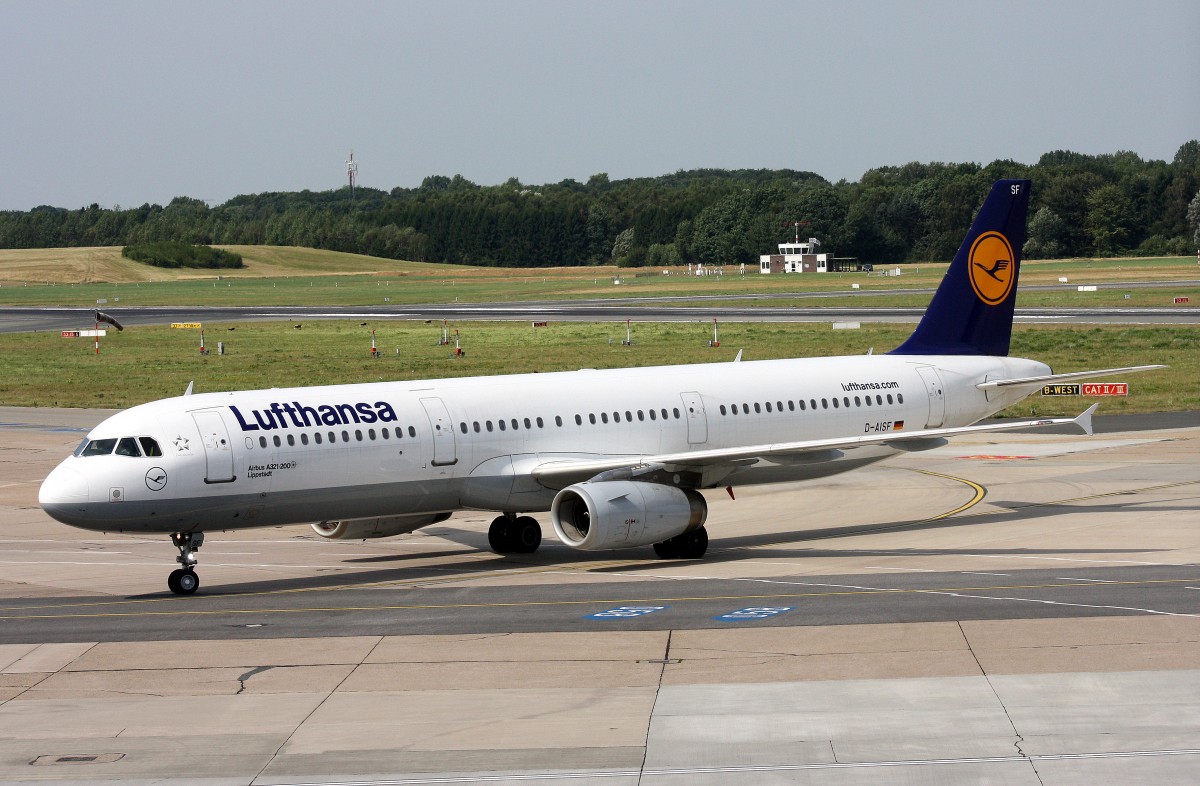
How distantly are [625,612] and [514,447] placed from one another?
22.6 ft

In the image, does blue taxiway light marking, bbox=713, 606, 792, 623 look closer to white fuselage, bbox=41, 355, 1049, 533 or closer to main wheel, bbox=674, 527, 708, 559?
main wheel, bbox=674, 527, 708, 559

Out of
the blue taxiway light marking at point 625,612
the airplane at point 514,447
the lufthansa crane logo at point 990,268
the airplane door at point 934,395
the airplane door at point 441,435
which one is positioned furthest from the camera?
the lufthansa crane logo at point 990,268

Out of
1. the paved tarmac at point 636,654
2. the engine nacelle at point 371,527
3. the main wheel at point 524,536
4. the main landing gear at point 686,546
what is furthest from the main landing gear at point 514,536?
the main landing gear at point 686,546

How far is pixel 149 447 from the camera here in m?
27.9

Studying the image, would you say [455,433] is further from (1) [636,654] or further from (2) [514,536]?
(1) [636,654]

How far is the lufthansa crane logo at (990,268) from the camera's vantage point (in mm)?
39500

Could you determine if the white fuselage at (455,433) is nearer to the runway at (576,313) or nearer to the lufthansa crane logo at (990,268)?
the lufthansa crane logo at (990,268)

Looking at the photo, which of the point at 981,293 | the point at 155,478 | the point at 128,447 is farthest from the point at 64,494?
the point at 981,293

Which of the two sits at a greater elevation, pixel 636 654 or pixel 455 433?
pixel 455 433

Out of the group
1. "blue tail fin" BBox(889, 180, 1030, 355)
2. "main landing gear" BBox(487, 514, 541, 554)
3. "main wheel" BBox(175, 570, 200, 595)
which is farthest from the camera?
"blue tail fin" BBox(889, 180, 1030, 355)

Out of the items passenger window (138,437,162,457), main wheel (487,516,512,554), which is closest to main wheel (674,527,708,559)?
main wheel (487,516,512,554)

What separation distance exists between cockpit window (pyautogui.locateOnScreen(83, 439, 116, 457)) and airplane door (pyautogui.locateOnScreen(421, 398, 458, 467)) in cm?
626

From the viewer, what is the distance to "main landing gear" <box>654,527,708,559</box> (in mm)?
31469

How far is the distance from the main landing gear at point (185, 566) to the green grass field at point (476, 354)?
1419 inches
